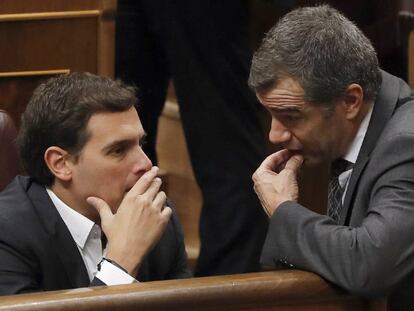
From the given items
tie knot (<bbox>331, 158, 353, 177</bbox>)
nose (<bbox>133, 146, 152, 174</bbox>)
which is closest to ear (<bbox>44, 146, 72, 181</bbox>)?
nose (<bbox>133, 146, 152, 174</bbox>)

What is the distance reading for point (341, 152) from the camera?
196cm

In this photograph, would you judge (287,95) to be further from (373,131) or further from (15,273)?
(15,273)

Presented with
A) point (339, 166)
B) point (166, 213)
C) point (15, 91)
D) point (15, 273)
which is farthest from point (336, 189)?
point (15, 91)

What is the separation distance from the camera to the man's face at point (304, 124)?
6.29 feet

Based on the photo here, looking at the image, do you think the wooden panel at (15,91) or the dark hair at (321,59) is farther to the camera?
the wooden panel at (15,91)

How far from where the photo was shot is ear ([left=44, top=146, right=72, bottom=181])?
6.50ft

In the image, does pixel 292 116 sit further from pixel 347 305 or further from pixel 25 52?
pixel 25 52

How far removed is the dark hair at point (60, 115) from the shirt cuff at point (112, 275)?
22 cm

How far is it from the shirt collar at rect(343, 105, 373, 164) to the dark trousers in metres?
0.76

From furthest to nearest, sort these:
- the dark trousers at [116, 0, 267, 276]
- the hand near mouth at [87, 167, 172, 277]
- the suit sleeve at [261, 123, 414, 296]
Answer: the dark trousers at [116, 0, 267, 276], the hand near mouth at [87, 167, 172, 277], the suit sleeve at [261, 123, 414, 296]

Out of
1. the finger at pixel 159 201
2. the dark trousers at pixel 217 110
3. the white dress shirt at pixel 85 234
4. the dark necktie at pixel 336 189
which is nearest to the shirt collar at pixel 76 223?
the white dress shirt at pixel 85 234

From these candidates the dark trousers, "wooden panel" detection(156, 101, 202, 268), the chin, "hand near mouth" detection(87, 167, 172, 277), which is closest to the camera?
"hand near mouth" detection(87, 167, 172, 277)

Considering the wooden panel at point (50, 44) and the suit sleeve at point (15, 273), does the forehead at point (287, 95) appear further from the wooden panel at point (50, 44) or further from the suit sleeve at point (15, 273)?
the wooden panel at point (50, 44)

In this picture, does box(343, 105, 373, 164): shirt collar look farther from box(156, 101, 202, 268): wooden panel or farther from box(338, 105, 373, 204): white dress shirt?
box(156, 101, 202, 268): wooden panel
